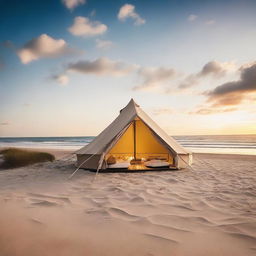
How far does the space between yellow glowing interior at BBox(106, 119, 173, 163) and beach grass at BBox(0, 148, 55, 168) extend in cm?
328

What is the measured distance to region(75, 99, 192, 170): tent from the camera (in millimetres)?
5672

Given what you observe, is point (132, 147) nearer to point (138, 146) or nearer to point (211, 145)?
point (138, 146)

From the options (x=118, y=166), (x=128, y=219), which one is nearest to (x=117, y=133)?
(x=118, y=166)

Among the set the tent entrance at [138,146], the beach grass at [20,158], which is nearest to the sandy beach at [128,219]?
the beach grass at [20,158]

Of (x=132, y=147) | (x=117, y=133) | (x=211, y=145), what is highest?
(x=117, y=133)

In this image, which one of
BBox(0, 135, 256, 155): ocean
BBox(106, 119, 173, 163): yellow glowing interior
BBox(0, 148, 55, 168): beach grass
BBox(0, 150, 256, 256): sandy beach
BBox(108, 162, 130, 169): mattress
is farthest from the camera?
BBox(0, 135, 256, 155): ocean

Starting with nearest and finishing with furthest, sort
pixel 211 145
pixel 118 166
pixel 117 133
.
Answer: pixel 117 133
pixel 118 166
pixel 211 145

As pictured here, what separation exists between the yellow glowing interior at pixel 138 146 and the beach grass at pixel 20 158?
10.8ft

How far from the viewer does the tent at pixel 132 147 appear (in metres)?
5.67

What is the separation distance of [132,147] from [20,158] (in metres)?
4.97

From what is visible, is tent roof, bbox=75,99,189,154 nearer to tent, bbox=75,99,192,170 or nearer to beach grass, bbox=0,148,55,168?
tent, bbox=75,99,192,170

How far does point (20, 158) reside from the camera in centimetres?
773

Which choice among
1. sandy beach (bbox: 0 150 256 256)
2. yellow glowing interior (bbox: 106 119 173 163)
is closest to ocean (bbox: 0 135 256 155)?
yellow glowing interior (bbox: 106 119 173 163)

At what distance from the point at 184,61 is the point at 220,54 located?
1770 mm
